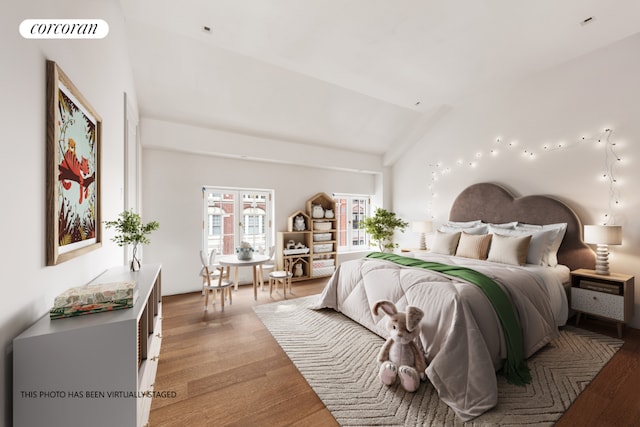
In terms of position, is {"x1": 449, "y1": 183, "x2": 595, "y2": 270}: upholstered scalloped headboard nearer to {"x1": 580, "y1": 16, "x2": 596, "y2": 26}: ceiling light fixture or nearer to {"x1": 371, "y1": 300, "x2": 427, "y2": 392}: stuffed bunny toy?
{"x1": 580, "y1": 16, "x2": 596, "y2": 26}: ceiling light fixture

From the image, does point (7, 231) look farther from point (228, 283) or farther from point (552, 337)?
point (552, 337)

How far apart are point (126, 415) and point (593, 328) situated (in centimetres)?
413

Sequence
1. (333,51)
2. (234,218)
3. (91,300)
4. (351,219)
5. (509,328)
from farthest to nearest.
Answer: (351,219) → (234,218) → (333,51) → (509,328) → (91,300)

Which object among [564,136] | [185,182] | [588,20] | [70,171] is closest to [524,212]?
[564,136]

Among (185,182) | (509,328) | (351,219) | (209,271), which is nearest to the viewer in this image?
(509,328)

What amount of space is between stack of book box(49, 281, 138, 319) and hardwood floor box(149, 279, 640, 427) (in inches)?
37.6

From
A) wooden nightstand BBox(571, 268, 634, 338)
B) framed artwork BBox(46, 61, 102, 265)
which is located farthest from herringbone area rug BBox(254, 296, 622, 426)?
framed artwork BBox(46, 61, 102, 265)

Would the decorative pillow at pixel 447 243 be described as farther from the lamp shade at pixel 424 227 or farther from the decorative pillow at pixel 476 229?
the lamp shade at pixel 424 227

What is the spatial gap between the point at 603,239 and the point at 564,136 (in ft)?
4.57

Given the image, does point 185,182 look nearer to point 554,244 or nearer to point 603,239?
point 554,244

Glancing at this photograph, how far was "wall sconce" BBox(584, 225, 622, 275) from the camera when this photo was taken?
2.75 m

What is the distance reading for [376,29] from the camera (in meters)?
2.59

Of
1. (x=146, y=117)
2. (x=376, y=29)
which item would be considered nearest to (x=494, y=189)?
(x=376, y=29)

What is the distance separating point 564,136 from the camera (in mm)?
3406
